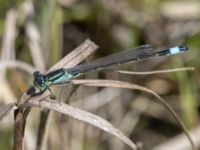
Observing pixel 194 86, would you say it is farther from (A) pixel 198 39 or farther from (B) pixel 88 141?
(B) pixel 88 141

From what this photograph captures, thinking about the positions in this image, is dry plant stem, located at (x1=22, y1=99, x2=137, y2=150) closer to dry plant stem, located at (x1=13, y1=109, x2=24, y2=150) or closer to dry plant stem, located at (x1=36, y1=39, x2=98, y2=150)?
dry plant stem, located at (x1=13, y1=109, x2=24, y2=150)

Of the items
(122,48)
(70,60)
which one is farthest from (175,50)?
(122,48)

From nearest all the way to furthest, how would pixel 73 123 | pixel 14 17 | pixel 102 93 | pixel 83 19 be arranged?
1. pixel 14 17
2. pixel 73 123
3. pixel 102 93
4. pixel 83 19

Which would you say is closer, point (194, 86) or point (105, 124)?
point (105, 124)

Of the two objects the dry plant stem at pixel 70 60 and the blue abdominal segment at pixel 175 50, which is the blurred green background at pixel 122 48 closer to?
the blue abdominal segment at pixel 175 50

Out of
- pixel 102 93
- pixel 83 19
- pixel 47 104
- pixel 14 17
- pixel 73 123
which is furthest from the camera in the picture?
pixel 83 19

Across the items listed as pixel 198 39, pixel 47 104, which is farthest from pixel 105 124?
pixel 198 39

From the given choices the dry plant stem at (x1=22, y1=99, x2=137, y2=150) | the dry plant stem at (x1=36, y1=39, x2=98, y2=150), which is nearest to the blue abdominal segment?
the dry plant stem at (x1=36, y1=39, x2=98, y2=150)
